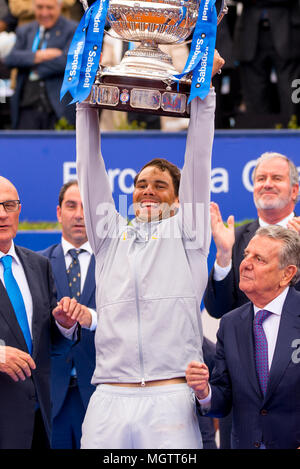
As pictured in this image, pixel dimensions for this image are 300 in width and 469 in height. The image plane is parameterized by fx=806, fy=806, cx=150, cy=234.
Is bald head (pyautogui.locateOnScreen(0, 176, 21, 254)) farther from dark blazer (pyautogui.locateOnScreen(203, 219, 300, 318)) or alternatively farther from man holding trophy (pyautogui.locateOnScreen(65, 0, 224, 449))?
dark blazer (pyautogui.locateOnScreen(203, 219, 300, 318))

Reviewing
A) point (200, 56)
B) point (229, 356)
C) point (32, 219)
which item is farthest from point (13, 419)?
point (32, 219)

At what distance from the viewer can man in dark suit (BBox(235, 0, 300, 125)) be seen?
6625mm

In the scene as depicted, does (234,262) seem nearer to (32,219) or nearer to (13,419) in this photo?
(13,419)

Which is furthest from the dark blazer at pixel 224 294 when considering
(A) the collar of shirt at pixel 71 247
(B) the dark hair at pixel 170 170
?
(A) the collar of shirt at pixel 71 247

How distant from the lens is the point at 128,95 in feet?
9.87

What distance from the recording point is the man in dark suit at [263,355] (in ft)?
10.4

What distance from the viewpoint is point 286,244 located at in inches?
135

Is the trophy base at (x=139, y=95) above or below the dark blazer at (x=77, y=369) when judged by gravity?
above

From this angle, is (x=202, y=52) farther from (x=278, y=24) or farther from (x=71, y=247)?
(x=278, y=24)

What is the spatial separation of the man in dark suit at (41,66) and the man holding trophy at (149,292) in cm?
347

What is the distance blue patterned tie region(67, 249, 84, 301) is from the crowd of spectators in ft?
7.49

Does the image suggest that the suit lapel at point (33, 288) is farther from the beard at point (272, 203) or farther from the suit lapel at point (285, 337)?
the beard at point (272, 203)

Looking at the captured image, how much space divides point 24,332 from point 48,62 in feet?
11.8

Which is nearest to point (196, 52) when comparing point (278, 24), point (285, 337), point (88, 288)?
point (285, 337)
